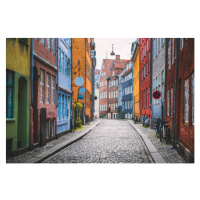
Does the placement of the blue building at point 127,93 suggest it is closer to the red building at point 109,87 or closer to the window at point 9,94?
the red building at point 109,87

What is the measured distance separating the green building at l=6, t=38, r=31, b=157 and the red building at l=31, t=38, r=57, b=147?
1.84 ft

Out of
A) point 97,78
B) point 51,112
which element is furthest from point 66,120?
point 97,78

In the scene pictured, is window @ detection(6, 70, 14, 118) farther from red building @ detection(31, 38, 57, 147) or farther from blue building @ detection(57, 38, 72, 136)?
blue building @ detection(57, 38, 72, 136)

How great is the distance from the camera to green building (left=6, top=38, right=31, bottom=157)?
8.95 m

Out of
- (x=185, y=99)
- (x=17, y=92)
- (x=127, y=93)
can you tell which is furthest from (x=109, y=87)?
(x=17, y=92)

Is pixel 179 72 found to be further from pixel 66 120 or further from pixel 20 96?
pixel 66 120

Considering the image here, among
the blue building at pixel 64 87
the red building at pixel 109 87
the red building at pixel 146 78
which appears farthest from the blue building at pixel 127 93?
the blue building at pixel 64 87

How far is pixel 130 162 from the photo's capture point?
9.07 metres

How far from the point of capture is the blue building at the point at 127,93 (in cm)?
5284

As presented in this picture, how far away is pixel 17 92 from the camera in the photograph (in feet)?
30.7

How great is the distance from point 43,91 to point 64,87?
5.30 m

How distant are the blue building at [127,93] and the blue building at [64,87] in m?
32.3

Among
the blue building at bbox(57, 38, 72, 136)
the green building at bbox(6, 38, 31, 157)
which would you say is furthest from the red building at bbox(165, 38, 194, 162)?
the blue building at bbox(57, 38, 72, 136)
